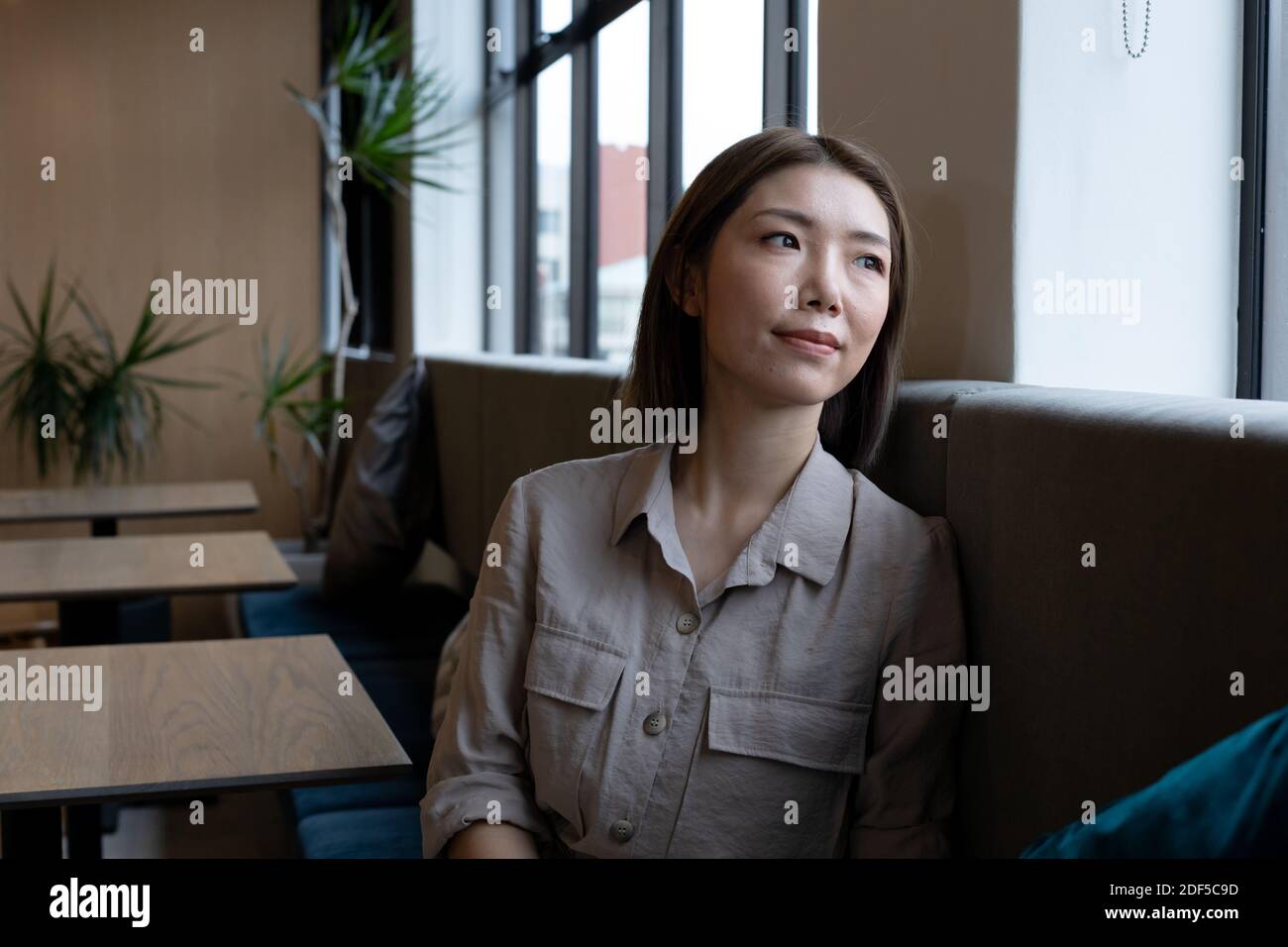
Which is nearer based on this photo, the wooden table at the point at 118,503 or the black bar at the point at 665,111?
the black bar at the point at 665,111

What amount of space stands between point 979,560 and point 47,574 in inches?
73.4

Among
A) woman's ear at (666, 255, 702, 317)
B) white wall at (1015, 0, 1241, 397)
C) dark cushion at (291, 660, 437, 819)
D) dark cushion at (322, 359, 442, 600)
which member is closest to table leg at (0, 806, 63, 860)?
dark cushion at (291, 660, 437, 819)

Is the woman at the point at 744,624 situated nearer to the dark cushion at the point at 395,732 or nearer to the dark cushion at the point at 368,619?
the dark cushion at the point at 395,732

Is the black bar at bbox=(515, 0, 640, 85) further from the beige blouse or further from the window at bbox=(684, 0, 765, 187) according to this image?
the beige blouse

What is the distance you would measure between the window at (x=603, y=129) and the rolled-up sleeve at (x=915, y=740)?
3.84 feet

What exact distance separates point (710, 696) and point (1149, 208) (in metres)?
0.84

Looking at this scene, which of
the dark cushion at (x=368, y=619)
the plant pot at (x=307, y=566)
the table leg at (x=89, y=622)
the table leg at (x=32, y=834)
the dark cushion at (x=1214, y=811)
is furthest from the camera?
the plant pot at (x=307, y=566)

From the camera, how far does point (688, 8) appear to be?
3.23 metres

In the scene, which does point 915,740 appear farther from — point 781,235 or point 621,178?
point 621,178

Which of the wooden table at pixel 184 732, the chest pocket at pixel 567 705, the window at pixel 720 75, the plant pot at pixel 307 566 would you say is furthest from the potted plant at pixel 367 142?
the chest pocket at pixel 567 705

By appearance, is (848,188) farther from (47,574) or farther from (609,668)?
(47,574)

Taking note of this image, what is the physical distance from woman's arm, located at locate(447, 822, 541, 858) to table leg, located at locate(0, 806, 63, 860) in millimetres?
838

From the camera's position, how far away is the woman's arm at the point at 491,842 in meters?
1.27
